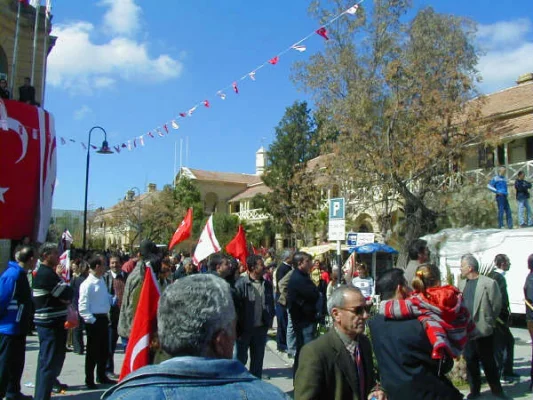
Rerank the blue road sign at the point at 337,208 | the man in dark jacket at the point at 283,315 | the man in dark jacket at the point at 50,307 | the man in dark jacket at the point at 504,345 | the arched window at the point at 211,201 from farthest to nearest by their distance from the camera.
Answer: the arched window at the point at 211,201 < the man in dark jacket at the point at 283,315 < the blue road sign at the point at 337,208 < the man in dark jacket at the point at 504,345 < the man in dark jacket at the point at 50,307

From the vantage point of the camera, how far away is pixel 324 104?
23.0 meters

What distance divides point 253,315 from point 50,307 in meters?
2.56

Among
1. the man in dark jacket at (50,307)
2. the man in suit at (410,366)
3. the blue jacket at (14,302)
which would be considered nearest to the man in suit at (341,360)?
the man in suit at (410,366)

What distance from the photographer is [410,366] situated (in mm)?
3662

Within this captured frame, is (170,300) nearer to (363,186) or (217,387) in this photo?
(217,387)

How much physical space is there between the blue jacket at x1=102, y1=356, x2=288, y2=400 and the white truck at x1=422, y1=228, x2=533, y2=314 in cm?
1186

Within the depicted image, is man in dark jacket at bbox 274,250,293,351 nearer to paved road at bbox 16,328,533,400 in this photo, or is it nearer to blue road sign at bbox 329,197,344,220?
paved road at bbox 16,328,533,400

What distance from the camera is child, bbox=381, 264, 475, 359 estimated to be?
3618 mm

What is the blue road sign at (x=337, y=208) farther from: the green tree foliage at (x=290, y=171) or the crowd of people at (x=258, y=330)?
the green tree foliage at (x=290, y=171)

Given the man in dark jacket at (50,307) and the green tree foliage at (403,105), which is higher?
the green tree foliage at (403,105)

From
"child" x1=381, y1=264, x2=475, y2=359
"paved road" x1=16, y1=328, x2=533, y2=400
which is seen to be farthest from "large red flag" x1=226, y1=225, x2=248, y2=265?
"child" x1=381, y1=264, x2=475, y2=359

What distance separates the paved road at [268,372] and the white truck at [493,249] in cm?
287

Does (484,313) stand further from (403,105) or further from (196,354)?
(403,105)

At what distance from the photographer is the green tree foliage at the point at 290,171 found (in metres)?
38.6
